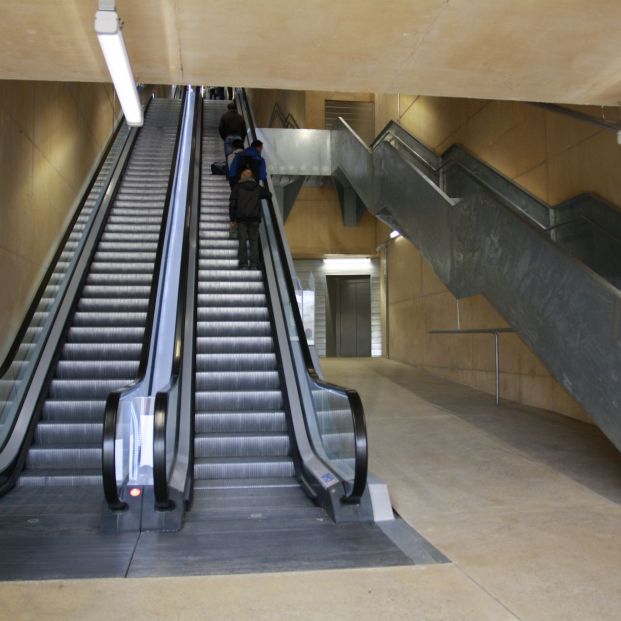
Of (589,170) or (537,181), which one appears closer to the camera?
(589,170)

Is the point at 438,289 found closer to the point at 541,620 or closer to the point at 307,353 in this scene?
the point at 307,353

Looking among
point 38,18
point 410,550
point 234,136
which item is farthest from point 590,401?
point 234,136

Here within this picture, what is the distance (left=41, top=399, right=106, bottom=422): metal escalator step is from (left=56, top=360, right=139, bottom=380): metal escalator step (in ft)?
1.83

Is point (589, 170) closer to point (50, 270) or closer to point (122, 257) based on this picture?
point (122, 257)

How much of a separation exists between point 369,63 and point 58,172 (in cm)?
533

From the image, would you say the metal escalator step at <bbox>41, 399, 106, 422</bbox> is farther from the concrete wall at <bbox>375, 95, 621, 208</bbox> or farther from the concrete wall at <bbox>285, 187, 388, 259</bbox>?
the concrete wall at <bbox>285, 187, 388, 259</bbox>

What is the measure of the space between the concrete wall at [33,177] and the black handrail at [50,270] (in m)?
0.14

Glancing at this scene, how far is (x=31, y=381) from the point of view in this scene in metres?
5.59

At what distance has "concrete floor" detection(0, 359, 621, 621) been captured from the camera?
2.67 metres

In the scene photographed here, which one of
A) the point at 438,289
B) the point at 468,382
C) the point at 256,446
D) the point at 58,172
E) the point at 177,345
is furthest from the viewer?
the point at 438,289

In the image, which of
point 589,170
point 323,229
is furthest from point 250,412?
point 323,229

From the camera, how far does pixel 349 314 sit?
1758 centimetres

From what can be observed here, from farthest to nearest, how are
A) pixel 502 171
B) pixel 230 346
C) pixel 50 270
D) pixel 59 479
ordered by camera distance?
pixel 502 171
pixel 50 270
pixel 230 346
pixel 59 479

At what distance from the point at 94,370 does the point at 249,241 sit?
9.23 ft
